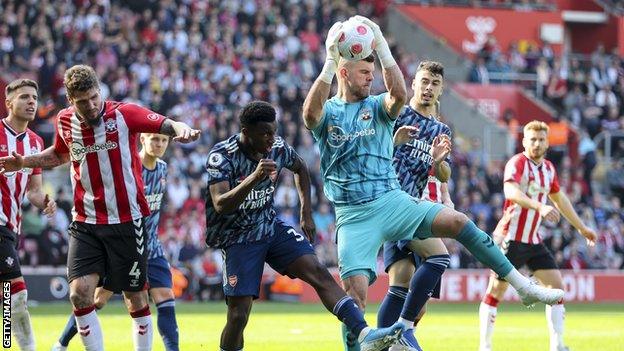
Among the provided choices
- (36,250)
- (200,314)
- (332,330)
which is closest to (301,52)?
(36,250)

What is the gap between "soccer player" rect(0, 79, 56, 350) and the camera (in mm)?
11523

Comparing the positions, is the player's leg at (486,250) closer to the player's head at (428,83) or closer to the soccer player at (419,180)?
the soccer player at (419,180)

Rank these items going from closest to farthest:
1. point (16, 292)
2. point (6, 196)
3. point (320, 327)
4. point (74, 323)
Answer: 1. point (16, 292)
2. point (6, 196)
3. point (74, 323)
4. point (320, 327)

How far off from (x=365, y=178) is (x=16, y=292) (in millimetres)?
3680

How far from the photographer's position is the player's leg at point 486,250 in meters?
9.69

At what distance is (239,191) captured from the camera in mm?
9906

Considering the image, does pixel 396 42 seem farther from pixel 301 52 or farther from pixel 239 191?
pixel 239 191

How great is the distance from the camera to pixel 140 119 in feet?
33.7

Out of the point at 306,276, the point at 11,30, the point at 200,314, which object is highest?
the point at 11,30

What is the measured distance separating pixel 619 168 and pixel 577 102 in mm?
3009

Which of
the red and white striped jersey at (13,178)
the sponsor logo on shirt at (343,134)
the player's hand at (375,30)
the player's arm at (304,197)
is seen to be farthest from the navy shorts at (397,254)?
the red and white striped jersey at (13,178)

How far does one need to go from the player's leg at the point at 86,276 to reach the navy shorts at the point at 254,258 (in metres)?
1.07

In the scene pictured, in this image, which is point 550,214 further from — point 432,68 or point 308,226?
point 308,226

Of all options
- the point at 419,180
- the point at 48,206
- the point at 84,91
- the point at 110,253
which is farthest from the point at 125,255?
the point at 419,180
